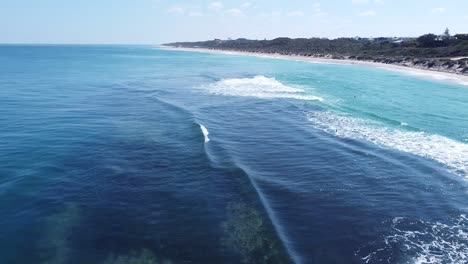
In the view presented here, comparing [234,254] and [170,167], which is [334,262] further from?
[170,167]

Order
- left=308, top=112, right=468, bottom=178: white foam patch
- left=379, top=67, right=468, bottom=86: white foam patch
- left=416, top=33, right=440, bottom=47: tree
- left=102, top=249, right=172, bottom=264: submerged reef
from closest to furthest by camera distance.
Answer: left=102, top=249, right=172, bottom=264: submerged reef < left=308, top=112, right=468, bottom=178: white foam patch < left=379, top=67, right=468, bottom=86: white foam patch < left=416, top=33, right=440, bottom=47: tree

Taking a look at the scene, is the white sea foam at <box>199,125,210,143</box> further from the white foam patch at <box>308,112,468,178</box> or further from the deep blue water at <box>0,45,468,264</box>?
the white foam patch at <box>308,112,468,178</box>

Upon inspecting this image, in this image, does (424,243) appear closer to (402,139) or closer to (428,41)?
(402,139)

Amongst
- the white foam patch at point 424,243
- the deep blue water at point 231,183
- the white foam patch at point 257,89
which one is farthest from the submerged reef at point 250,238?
the white foam patch at point 257,89

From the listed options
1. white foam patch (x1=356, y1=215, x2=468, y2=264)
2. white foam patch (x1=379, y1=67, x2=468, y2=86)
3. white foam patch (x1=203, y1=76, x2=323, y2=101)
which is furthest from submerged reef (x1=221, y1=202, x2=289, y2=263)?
white foam patch (x1=379, y1=67, x2=468, y2=86)

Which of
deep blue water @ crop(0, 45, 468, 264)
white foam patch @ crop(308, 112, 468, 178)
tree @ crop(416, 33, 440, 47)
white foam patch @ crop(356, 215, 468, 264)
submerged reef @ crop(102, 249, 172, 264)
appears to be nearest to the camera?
submerged reef @ crop(102, 249, 172, 264)

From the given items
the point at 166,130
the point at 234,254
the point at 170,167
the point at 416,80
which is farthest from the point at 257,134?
the point at 416,80
